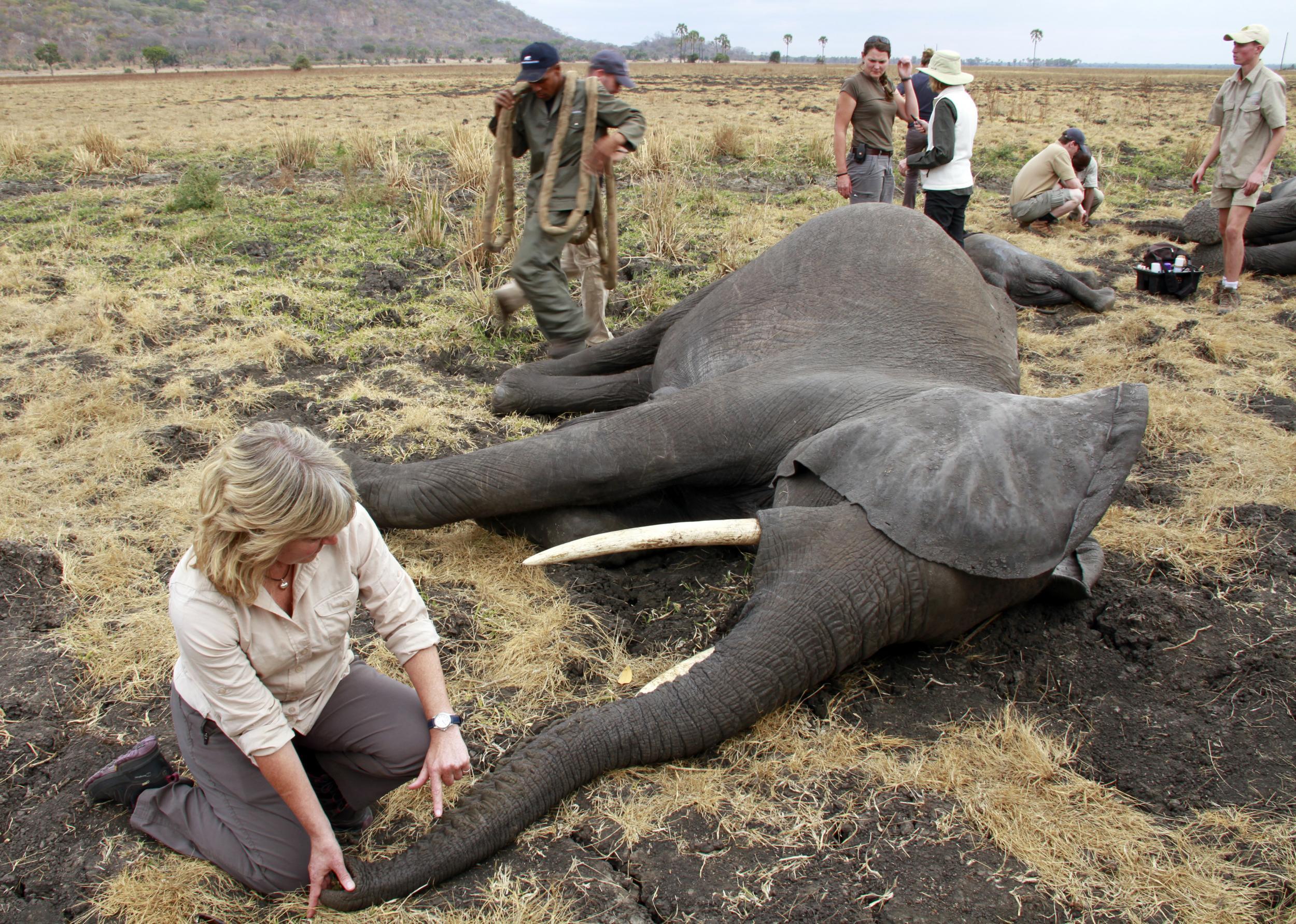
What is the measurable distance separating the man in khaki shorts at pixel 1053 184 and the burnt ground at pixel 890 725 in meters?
6.43

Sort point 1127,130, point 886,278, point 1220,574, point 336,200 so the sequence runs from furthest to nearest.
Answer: point 1127,130 < point 336,200 < point 886,278 < point 1220,574

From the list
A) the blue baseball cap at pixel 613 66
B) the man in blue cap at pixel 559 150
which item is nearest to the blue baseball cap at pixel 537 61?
the man in blue cap at pixel 559 150

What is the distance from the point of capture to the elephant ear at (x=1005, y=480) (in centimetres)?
270

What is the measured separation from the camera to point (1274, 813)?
8.08ft

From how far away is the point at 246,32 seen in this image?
320 feet

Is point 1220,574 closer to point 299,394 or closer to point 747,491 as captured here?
point 747,491

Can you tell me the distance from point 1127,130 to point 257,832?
2155 cm

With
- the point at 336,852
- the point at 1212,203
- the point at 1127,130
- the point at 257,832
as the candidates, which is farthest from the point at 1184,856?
the point at 1127,130

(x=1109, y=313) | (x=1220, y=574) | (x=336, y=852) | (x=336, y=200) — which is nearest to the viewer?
(x=336, y=852)

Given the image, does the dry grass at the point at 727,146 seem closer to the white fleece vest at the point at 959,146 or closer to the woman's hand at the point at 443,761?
the white fleece vest at the point at 959,146

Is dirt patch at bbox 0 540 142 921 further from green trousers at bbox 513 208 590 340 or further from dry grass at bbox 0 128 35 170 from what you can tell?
dry grass at bbox 0 128 35 170

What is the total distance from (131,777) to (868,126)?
6.75 metres

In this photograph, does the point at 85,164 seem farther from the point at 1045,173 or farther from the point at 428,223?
the point at 1045,173

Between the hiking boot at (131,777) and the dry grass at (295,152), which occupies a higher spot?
the dry grass at (295,152)
